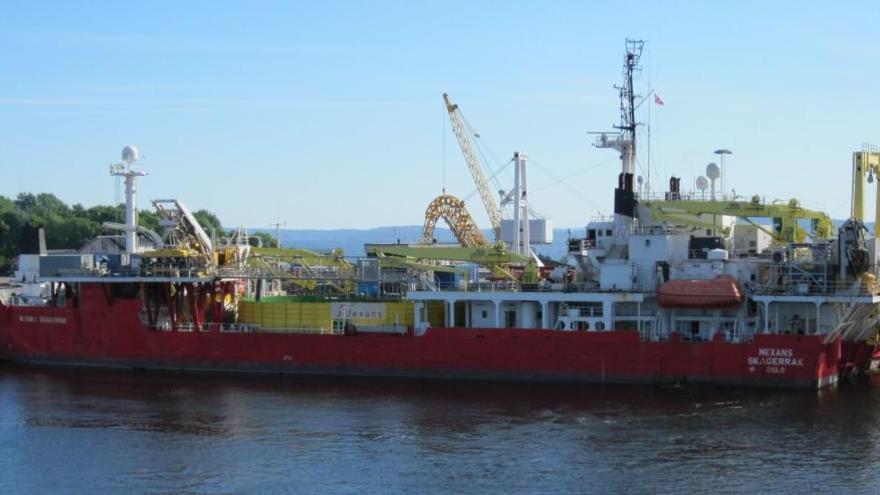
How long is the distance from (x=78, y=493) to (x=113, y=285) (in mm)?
20590

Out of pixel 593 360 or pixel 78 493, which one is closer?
pixel 78 493

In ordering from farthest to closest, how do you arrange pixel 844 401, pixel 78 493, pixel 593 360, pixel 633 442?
pixel 593 360 < pixel 844 401 < pixel 633 442 < pixel 78 493

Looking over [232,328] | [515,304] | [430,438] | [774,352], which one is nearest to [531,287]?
[515,304]

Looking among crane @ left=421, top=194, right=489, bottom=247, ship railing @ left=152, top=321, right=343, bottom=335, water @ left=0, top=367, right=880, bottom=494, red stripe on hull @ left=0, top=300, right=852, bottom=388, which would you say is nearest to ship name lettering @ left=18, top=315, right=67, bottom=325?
red stripe on hull @ left=0, top=300, right=852, bottom=388

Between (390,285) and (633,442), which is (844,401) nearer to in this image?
(633,442)

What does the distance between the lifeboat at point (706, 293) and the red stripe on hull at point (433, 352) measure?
5.00 ft

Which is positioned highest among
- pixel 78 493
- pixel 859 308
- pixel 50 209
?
pixel 50 209

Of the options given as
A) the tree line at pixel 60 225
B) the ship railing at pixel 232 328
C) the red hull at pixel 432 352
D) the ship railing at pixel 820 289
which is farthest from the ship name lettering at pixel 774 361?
the tree line at pixel 60 225

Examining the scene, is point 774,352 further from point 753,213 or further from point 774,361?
point 753,213

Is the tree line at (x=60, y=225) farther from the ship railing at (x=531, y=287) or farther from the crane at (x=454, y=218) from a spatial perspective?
the ship railing at (x=531, y=287)

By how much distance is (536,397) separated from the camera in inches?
1592

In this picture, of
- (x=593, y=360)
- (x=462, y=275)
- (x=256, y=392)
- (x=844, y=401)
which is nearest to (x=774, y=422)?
(x=844, y=401)

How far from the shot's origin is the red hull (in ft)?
133

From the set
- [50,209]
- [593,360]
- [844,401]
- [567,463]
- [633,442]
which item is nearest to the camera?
[567,463]
